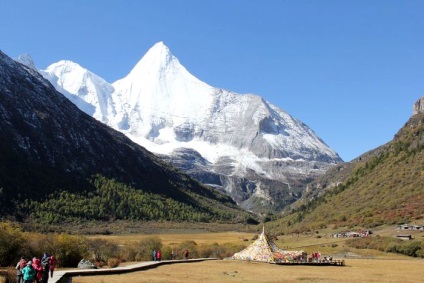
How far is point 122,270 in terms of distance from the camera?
55.9 meters

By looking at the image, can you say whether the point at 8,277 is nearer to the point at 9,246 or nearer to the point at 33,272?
the point at 33,272

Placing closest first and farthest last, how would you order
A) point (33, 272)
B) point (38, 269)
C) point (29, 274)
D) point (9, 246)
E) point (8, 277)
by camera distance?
point (29, 274)
point (33, 272)
point (38, 269)
point (8, 277)
point (9, 246)

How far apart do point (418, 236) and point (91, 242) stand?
8009cm

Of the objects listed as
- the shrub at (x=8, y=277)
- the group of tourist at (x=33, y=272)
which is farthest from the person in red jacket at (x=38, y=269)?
the shrub at (x=8, y=277)

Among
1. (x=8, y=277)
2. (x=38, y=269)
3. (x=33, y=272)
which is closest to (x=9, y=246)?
(x=8, y=277)

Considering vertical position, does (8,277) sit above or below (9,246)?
below

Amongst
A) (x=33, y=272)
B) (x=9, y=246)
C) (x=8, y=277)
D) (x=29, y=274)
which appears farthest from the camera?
(x=9, y=246)

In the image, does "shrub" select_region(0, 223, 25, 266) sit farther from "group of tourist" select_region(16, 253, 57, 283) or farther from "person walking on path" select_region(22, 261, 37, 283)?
"person walking on path" select_region(22, 261, 37, 283)

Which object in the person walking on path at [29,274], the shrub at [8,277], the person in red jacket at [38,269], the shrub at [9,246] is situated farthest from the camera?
the shrub at [9,246]

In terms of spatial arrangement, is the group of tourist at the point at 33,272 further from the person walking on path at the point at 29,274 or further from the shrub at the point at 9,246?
the shrub at the point at 9,246

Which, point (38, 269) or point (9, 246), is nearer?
point (38, 269)

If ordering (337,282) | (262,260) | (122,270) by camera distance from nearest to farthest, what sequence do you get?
(337,282) < (122,270) < (262,260)

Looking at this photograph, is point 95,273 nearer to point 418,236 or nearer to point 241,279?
point 241,279

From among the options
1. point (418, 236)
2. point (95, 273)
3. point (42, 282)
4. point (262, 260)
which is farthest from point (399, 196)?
point (42, 282)
